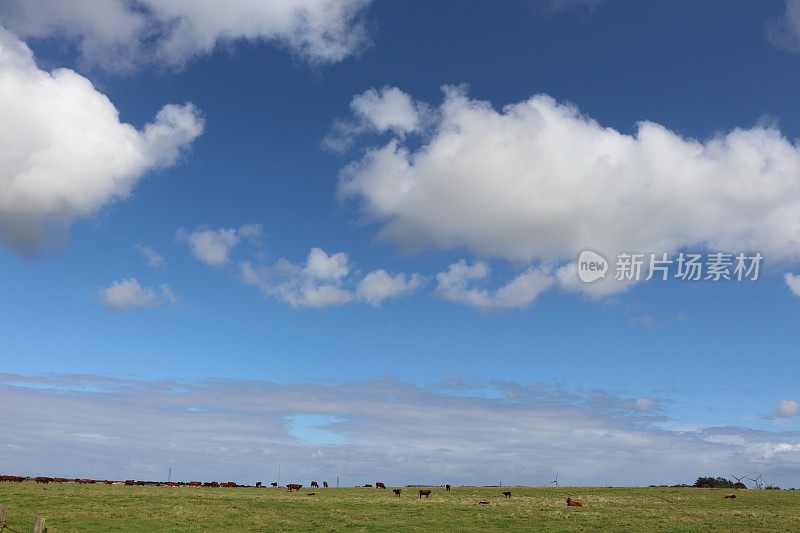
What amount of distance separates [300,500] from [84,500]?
62.8 feet

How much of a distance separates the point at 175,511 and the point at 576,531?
29666 mm

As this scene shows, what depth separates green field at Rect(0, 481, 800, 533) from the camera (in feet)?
150

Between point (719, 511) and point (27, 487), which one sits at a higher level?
point (719, 511)

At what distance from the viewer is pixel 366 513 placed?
53.7m

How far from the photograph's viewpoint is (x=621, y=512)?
55.6 metres

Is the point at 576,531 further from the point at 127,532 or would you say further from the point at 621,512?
the point at 127,532

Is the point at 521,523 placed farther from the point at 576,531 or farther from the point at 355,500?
the point at 355,500

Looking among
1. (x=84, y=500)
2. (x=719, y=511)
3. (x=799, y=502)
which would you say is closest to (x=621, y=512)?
(x=719, y=511)

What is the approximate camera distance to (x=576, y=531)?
43781 millimetres

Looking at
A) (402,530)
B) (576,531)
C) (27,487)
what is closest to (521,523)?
(576,531)

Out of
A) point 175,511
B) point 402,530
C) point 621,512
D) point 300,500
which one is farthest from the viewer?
point 300,500

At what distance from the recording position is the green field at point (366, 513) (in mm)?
45600

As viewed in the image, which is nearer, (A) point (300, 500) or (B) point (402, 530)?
(B) point (402, 530)

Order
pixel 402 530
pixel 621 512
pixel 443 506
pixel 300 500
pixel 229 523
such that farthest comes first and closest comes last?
pixel 300 500, pixel 443 506, pixel 621 512, pixel 229 523, pixel 402 530
